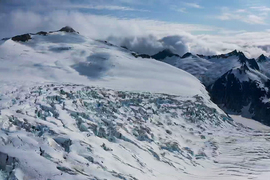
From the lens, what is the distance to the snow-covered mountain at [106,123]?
26.8 meters

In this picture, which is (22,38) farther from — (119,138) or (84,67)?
(119,138)

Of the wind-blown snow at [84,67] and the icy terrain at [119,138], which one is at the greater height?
the wind-blown snow at [84,67]

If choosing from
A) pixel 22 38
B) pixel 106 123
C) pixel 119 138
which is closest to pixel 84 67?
pixel 22 38

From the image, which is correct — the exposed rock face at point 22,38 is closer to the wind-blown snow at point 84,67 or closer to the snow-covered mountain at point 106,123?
the snow-covered mountain at point 106,123

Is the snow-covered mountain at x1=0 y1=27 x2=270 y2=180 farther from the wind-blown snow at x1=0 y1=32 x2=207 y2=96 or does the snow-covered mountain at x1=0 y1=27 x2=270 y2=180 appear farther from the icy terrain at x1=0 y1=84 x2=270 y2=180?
the wind-blown snow at x1=0 y1=32 x2=207 y2=96

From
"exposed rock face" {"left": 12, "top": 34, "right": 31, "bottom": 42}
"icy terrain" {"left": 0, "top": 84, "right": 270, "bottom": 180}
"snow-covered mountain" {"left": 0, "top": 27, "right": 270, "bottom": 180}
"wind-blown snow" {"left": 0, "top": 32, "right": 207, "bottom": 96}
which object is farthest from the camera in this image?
"exposed rock face" {"left": 12, "top": 34, "right": 31, "bottom": 42}

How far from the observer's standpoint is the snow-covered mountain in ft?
88.0

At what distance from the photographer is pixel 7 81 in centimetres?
5362

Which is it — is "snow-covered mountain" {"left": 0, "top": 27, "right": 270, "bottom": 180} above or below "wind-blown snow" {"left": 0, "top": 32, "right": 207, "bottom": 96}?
below

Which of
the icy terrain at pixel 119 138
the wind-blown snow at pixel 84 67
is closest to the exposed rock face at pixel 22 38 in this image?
the wind-blown snow at pixel 84 67

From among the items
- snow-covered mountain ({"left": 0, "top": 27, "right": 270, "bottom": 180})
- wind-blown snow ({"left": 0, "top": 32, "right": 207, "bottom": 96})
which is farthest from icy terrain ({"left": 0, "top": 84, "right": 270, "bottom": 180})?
wind-blown snow ({"left": 0, "top": 32, "right": 207, "bottom": 96})

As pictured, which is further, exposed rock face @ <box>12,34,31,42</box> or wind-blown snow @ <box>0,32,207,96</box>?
exposed rock face @ <box>12,34,31,42</box>

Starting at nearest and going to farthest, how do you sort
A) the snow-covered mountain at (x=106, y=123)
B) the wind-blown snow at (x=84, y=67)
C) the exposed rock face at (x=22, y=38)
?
the snow-covered mountain at (x=106, y=123) < the wind-blown snow at (x=84, y=67) < the exposed rock face at (x=22, y=38)

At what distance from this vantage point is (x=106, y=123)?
41.6 m
